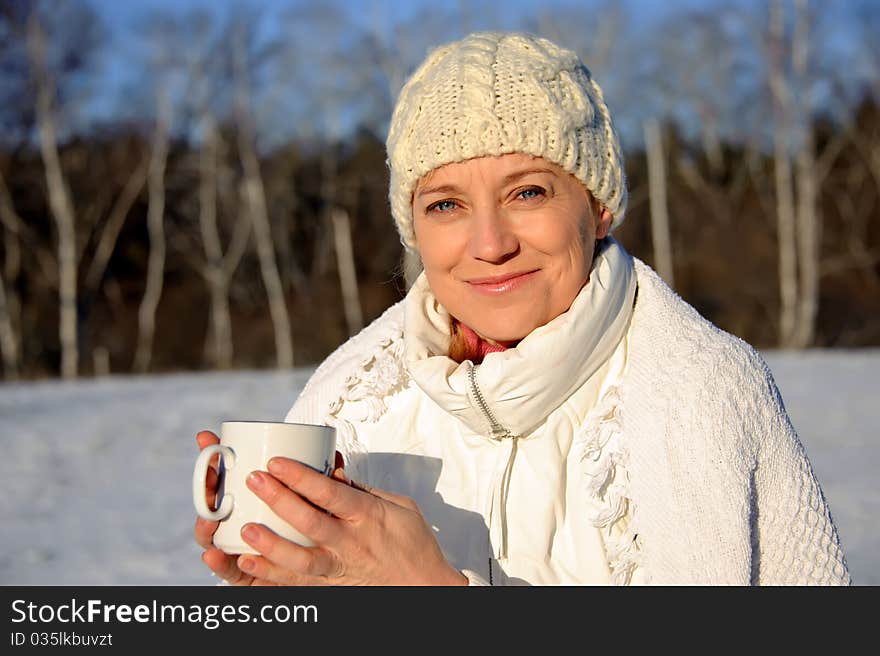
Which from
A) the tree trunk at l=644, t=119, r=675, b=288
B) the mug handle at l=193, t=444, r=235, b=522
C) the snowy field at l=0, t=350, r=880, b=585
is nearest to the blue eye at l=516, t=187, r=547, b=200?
the mug handle at l=193, t=444, r=235, b=522

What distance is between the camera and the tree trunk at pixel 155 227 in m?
18.9

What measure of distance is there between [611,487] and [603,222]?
54 cm

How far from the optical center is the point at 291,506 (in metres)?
1.36

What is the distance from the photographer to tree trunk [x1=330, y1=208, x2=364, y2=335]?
1980 cm

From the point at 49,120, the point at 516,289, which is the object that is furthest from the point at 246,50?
the point at 516,289

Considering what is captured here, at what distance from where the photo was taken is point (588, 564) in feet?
5.73

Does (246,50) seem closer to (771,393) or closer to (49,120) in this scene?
(49,120)

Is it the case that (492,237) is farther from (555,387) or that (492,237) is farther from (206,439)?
(206,439)

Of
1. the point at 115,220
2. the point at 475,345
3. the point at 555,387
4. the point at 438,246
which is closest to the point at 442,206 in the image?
the point at 438,246

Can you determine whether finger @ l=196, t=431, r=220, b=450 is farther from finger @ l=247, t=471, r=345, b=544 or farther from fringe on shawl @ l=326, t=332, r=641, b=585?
fringe on shawl @ l=326, t=332, r=641, b=585

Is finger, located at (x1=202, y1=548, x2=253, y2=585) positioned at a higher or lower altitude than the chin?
lower

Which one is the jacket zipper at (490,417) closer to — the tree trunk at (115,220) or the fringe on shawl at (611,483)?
the fringe on shawl at (611,483)

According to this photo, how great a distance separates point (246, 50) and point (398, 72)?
3.36 m
